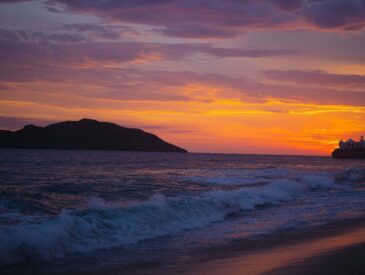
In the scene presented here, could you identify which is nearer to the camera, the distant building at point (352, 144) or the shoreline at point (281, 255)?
the shoreline at point (281, 255)

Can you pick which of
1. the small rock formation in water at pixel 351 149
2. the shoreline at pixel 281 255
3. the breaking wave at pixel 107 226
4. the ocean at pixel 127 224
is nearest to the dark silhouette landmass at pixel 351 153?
the small rock formation in water at pixel 351 149

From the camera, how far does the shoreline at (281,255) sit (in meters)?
9.16

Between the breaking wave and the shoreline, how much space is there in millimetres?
2336

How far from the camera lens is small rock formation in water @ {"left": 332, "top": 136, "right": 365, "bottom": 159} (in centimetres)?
15175

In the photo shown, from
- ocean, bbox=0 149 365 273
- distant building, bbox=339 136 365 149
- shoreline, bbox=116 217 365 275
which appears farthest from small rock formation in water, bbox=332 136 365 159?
shoreline, bbox=116 217 365 275

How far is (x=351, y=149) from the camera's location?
502ft

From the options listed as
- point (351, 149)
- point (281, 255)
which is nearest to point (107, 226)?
point (281, 255)

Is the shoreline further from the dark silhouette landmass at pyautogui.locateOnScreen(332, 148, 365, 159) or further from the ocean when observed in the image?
the dark silhouette landmass at pyautogui.locateOnScreen(332, 148, 365, 159)

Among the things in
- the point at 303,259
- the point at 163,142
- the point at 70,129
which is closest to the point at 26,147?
the point at 70,129

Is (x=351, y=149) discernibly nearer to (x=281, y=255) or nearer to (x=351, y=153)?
(x=351, y=153)

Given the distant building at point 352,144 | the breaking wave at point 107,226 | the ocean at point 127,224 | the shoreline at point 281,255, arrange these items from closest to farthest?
the shoreline at point 281,255, the ocean at point 127,224, the breaking wave at point 107,226, the distant building at point 352,144

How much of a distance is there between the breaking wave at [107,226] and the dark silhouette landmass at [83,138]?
14223 centimetres

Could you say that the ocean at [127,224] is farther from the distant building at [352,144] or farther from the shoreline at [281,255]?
the distant building at [352,144]

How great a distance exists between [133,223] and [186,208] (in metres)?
3.79
